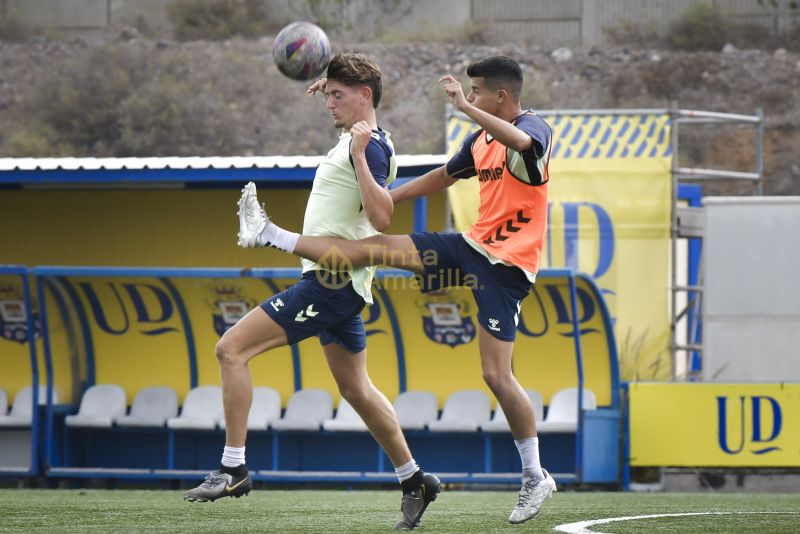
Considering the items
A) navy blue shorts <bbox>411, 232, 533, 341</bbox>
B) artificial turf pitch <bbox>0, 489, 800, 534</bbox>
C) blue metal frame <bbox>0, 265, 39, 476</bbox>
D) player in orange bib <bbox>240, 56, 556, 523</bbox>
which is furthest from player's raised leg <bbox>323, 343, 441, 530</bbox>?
blue metal frame <bbox>0, 265, 39, 476</bbox>

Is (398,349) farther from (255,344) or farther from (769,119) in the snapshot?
(769,119)

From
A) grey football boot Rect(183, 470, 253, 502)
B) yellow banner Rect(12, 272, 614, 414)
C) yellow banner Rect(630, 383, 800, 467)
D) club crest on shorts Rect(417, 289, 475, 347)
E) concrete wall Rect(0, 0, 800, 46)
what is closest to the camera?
grey football boot Rect(183, 470, 253, 502)

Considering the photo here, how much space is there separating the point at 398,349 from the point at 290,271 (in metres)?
1.53

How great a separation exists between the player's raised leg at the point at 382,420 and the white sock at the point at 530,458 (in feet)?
1.41

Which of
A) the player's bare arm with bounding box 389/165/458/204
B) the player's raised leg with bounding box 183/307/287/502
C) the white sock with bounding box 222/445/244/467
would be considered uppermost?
the player's bare arm with bounding box 389/165/458/204

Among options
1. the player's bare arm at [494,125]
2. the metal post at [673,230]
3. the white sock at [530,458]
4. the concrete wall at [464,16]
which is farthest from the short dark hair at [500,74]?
the concrete wall at [464,16]

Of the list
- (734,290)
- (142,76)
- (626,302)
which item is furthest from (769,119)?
(734,290)

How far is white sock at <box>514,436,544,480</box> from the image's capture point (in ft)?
21.6

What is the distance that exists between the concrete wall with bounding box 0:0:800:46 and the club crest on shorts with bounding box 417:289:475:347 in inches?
1039

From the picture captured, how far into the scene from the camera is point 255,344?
20.9 ft

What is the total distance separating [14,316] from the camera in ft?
43.0

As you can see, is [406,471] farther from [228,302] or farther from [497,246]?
[228,302]

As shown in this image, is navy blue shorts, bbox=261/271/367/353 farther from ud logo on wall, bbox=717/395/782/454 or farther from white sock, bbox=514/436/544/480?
ud logo on wall, bbox=717/395/782/454

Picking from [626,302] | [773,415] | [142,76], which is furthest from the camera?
[142,76]
